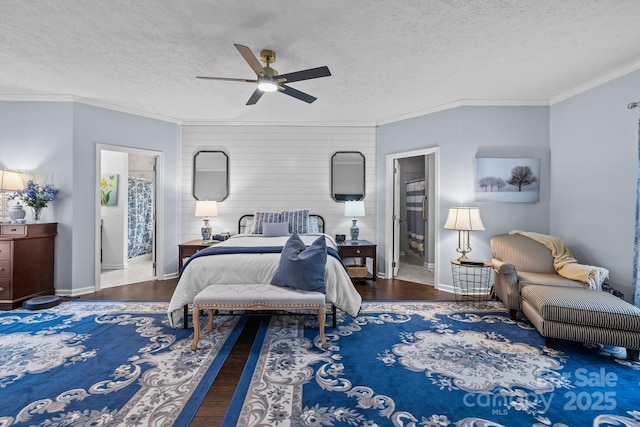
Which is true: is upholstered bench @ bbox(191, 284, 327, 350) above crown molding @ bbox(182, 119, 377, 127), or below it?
below

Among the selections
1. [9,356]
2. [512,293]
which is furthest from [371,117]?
[9,356]

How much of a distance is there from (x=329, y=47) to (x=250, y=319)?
3063mm

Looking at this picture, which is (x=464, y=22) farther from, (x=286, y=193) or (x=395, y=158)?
(x=286, y=193)

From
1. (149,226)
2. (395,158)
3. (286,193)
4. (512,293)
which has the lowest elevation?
(512,293)

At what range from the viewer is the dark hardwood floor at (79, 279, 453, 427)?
6.28 feet

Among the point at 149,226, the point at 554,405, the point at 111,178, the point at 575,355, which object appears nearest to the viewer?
the point at 554,405

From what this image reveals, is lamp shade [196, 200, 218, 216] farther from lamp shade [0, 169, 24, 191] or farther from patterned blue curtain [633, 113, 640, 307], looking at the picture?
patterned blue curtain [633, 113, 640, 307]

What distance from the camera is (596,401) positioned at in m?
1.98

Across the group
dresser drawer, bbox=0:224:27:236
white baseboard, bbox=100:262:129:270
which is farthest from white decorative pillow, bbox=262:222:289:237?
white baseboard, bbox=100:262:129:270

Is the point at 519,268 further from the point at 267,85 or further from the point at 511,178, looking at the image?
the point at 267,85

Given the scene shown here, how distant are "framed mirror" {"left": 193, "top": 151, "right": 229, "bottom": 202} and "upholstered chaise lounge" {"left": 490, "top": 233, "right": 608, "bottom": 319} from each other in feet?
14.8

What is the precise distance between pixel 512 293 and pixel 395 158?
113 inches

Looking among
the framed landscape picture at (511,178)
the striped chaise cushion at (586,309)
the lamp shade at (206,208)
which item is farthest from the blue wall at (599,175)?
the lamp shade at (206,208)

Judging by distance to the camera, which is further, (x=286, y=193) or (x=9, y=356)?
(x=286, y=193)
